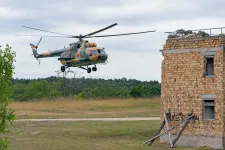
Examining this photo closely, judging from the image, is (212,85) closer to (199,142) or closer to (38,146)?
(199,142)

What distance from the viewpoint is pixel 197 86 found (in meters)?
34.8

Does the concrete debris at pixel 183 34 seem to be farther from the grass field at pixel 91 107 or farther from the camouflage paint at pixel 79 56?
the grass field at pixel 91 107

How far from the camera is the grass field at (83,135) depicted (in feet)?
109

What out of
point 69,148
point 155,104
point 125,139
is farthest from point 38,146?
point 155,104

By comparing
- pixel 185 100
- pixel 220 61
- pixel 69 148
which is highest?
pixel 220 61

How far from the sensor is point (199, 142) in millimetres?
34312

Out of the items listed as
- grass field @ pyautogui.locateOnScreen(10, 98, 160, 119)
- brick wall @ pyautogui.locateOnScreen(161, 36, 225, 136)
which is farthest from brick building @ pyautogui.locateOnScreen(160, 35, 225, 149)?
grass field @ pyautogui.locateOnScreen(10, 98, 160, 119)

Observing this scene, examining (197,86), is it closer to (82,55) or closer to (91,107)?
(82,55)

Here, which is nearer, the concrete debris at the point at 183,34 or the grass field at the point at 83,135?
the grass field at the point at 83,135

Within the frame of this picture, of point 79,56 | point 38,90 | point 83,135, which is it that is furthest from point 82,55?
point 38,90

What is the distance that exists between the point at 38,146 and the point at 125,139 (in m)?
7.29

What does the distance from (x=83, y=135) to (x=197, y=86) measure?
9.09 metres

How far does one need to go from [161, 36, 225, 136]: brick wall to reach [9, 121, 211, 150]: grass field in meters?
2.40

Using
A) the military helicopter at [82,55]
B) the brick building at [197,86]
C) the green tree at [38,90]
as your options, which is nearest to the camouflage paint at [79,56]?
the military helicopter at [82,55]
